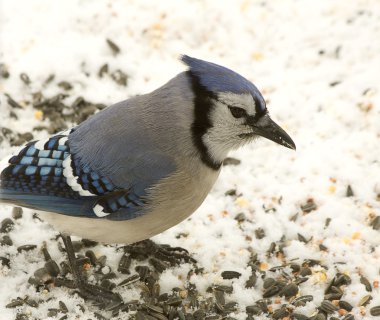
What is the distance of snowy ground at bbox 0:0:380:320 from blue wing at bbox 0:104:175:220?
524 mm

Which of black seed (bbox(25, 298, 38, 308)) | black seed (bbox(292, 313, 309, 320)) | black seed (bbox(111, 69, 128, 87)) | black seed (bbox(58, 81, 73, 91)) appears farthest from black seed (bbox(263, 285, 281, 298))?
black seed (bbox(58, 81, 73, 91))

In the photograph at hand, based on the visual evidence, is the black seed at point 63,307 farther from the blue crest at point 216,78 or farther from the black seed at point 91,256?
the blue crest at point 216,78

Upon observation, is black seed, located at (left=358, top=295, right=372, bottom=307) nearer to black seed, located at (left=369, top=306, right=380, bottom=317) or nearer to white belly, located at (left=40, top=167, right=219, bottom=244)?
black seed, located at (left=369, top=306, right=380, bottom=317)

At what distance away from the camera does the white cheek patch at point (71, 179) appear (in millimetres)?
3234

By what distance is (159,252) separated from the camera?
3727mm

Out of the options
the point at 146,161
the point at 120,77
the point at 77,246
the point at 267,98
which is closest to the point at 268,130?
the point at 146,161

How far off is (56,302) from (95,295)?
19 centimetres

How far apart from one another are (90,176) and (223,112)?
0.68 metres

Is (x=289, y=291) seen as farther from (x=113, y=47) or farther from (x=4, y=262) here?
(x=113, y=47)

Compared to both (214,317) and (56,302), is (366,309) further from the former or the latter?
(56,302)

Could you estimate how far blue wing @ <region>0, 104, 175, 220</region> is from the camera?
10.5 ft

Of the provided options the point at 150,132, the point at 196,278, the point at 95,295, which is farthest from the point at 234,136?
the point at 95,295

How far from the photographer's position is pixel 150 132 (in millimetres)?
3232

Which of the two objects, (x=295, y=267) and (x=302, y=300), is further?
(x=295, y=267)
